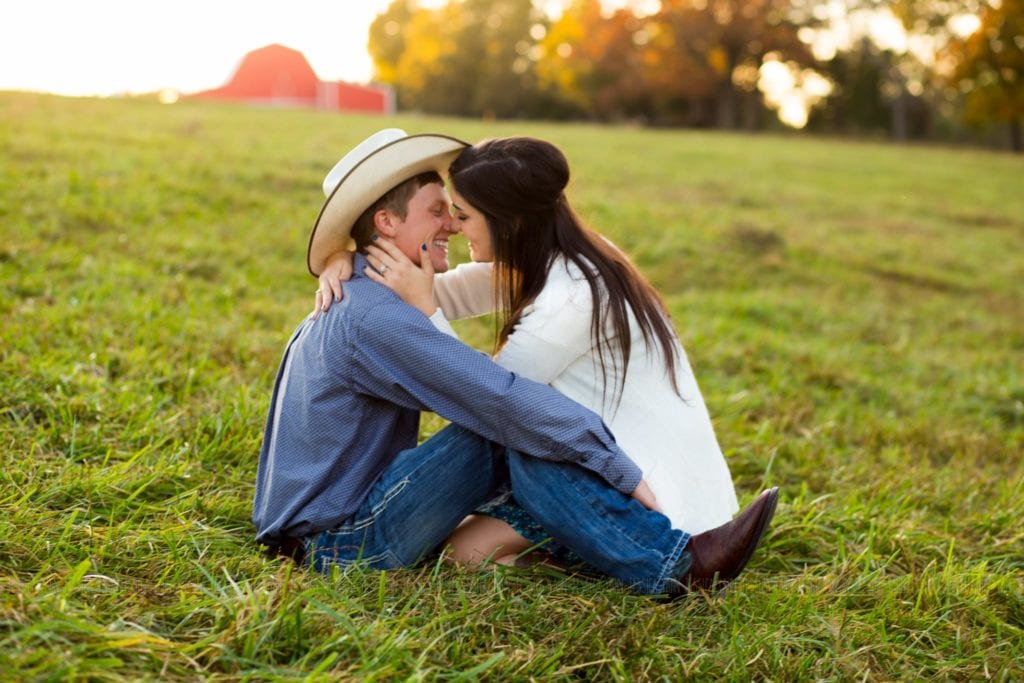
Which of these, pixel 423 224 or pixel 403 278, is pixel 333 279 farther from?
pixel 423 224

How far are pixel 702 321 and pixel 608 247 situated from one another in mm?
3785

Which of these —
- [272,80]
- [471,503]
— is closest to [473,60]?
[272,80]

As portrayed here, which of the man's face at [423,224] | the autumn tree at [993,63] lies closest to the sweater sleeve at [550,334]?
the man's face at [423,224]

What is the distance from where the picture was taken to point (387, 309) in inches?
111

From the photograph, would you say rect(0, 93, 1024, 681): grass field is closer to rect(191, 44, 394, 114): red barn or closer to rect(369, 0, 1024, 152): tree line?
rect(191, 44, 394, 114): red barn

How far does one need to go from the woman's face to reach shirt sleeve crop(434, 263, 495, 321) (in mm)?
443

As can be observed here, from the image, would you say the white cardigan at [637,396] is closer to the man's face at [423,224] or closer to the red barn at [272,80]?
the man's face at [423,224]

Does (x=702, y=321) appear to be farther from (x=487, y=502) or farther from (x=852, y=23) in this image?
(x=852, y=23)

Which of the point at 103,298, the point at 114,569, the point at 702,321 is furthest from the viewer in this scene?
the point at 702,321

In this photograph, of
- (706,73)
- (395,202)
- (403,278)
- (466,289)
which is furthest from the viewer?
(706,73)

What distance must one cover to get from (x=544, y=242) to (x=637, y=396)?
534 millimetres

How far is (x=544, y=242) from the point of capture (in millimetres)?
3098

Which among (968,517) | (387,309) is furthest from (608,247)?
(968,517)

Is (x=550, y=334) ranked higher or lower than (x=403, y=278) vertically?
lower
